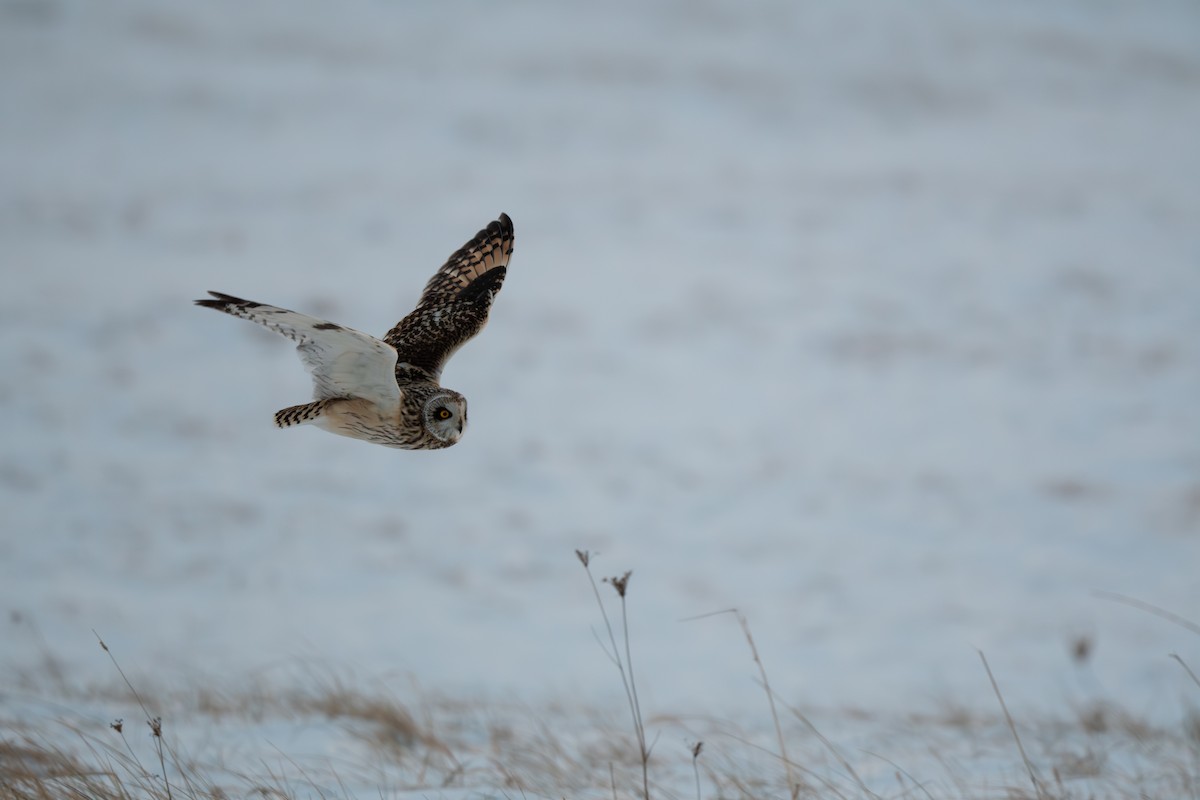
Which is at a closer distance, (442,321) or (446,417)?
(446,417)

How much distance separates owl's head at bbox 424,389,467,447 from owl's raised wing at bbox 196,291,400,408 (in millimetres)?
101

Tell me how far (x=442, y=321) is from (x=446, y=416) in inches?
35.8

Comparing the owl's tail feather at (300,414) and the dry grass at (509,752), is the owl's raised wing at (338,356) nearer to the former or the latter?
the owl's tail feather at (300,414)

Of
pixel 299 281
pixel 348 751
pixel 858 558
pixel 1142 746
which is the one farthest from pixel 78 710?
pixel 299 281

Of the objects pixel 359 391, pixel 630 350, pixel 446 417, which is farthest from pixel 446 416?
pixel 630 350

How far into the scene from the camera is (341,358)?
2656 mm

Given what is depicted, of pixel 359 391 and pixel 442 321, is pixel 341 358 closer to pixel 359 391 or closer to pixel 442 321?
pixel 359 391

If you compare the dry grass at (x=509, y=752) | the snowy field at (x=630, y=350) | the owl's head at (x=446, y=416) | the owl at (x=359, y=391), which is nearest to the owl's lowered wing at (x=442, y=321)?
the owl at (x=359, y=391)

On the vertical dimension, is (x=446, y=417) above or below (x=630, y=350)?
below

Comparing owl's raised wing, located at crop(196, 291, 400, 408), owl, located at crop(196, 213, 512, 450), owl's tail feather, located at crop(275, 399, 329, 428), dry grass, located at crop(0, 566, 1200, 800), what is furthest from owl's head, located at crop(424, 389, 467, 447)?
dry grass, located at crop(0, 566, 1200, 800)

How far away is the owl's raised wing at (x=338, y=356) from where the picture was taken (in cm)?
249

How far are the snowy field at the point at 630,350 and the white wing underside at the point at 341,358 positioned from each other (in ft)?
5.60

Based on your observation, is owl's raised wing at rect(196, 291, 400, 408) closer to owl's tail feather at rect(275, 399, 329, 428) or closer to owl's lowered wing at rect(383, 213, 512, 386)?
owl's tail feather at rect(275, 399, 329, 428)

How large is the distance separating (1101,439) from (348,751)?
12017 mm
